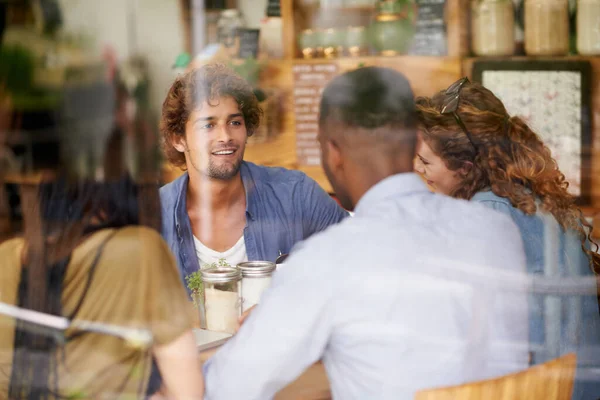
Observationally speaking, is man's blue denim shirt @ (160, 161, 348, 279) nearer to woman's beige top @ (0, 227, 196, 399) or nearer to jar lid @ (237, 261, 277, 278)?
jar lid @ (237, 261, 277, 278)

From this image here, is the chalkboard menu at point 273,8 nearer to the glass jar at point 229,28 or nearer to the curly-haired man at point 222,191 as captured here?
the glass jar at point 229,28

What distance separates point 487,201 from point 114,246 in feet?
3.06

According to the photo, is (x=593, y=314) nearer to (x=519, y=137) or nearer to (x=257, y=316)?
(x=519, y=137)

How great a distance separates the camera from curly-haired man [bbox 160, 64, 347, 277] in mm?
1968

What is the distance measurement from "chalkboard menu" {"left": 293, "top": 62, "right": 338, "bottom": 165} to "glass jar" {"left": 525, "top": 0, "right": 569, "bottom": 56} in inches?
28.8

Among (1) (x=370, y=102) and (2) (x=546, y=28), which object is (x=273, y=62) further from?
(1) (x=370, y=102)

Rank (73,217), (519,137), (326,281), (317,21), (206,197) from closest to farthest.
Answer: (326,281) → (73,217) → (519,137) → (206,197) → (317,21)

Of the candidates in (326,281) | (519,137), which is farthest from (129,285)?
(519,137)

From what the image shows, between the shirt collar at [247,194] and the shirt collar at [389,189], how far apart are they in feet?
2.41

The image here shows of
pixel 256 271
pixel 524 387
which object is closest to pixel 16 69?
pixel 256 271

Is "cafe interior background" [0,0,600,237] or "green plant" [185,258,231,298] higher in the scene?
"cafe interior background" [0,0,600,237]

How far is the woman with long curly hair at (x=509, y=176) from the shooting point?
1.87m

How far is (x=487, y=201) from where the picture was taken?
1.84m

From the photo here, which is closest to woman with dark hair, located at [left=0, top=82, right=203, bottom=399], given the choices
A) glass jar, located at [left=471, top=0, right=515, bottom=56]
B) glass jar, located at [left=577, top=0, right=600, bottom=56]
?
glass jar, located at [left=471, top=0, right=515, bottom=56]
